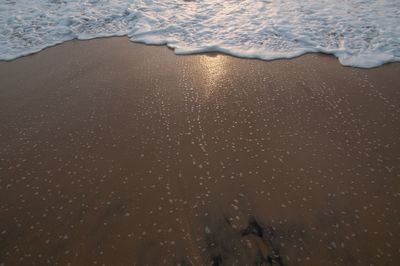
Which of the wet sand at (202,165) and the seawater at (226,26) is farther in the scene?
the seawater at (226,26)

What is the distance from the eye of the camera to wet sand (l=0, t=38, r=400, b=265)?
4.04 ft

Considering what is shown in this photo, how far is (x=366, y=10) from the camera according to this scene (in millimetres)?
3646

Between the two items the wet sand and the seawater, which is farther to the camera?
the seawater

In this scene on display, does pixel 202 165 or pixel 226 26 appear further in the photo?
pixel 226 26

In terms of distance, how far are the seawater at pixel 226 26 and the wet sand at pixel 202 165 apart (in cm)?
39

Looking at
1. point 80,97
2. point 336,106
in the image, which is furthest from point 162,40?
point 336,106

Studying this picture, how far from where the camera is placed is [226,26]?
137 inches

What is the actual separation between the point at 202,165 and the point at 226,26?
270cm

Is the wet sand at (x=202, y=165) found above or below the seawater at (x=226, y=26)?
below

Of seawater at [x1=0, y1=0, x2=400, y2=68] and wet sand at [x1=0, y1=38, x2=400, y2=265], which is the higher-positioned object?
seawater at [x1=0, y1=0, x2=400, y2=68]

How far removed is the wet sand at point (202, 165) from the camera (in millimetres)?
1230

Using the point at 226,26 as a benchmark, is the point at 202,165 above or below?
below

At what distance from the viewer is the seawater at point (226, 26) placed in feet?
9.58

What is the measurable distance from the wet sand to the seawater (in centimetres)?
39
